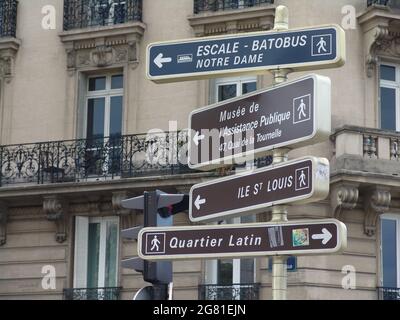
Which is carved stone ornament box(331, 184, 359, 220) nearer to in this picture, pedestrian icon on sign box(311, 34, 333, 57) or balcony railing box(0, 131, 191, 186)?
balcony railing box(0, 131, 191, 186)

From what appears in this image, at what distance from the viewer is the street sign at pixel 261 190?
8.02 m

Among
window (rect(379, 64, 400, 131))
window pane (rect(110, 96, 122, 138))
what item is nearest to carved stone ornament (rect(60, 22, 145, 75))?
window pane (rect(110, 96, 122, 138))

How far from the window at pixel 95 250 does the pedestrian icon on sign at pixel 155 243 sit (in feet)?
38.9

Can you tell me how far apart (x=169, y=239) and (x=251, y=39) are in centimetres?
190

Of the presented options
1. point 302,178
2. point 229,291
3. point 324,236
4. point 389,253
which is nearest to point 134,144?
point 229,291

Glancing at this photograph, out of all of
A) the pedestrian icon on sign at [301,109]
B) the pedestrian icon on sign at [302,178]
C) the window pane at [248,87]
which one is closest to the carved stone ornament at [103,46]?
the window pane at [248,87]

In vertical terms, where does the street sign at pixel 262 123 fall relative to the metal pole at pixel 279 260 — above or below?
above

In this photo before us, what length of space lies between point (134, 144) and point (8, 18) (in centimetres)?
447

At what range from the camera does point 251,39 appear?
8828mm

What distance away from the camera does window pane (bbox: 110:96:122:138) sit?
69.4ft

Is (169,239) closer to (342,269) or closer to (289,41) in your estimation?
(289,41)

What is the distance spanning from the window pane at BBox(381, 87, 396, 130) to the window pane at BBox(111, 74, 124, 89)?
5477mm

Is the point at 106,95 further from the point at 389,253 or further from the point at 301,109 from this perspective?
the point at 301,109

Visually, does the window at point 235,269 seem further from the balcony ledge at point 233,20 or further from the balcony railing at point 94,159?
the balcony railing at point 94,159
